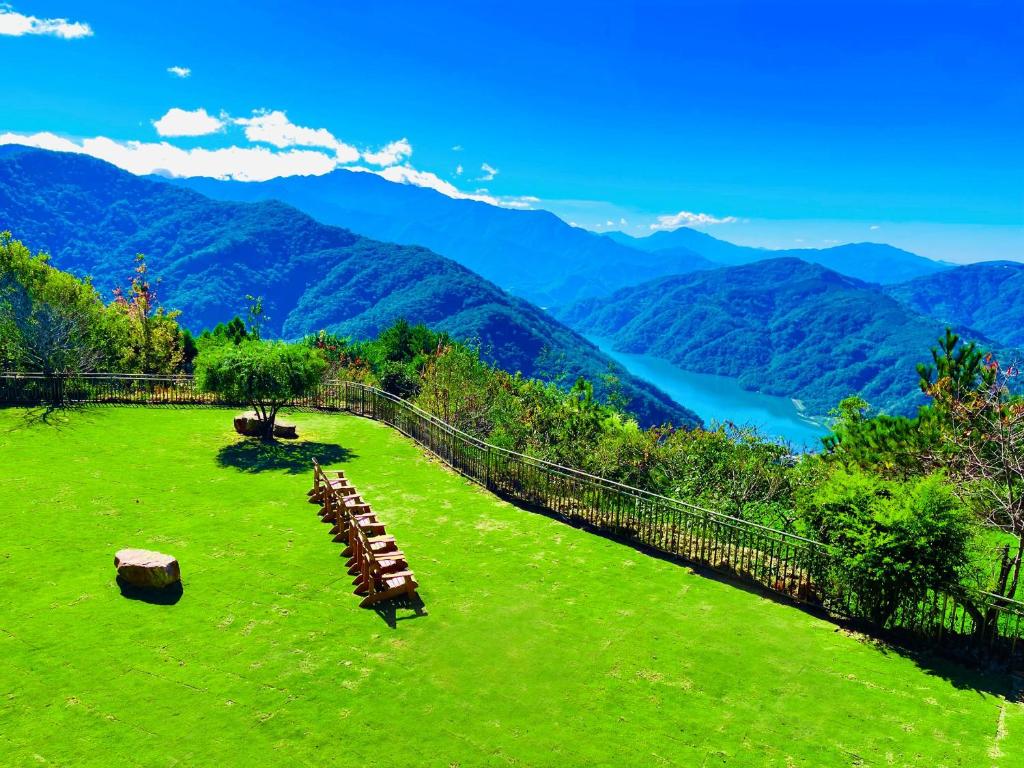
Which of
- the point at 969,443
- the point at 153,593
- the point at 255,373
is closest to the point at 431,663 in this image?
the point at 153,593

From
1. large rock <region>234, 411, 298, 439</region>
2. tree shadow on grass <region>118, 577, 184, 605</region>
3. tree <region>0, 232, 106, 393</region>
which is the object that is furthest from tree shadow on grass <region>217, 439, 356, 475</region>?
tree <region>0, 232, 106, 393</region>

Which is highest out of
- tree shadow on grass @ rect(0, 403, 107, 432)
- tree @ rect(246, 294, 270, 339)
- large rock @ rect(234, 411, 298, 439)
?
tree @ rect(246, 294, 270, 339)

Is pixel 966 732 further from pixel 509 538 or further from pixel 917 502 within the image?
pixel 509 538

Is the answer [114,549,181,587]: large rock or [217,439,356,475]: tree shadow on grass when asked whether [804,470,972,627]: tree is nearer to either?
[114,549,181,587]: large rock

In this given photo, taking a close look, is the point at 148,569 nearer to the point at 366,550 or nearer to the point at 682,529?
the point at 366,550

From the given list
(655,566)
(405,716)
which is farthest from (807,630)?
(405,716)

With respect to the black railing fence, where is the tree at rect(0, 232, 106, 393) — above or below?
above

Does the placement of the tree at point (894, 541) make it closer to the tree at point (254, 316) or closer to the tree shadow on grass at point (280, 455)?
the tree shadow on grass at point (280, 455)
